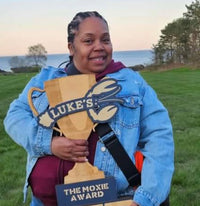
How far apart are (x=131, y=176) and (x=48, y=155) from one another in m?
0.39

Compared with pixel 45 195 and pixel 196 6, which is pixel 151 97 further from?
pixel 196 6

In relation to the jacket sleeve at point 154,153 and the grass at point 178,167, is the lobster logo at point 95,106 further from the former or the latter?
the grass at point 178,167

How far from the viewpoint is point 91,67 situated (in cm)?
193

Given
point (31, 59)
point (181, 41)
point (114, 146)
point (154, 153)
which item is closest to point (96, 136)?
point (114, 146)

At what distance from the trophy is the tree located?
48.9 metres

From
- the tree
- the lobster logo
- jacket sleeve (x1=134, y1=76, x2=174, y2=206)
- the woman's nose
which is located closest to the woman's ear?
the woman's nose

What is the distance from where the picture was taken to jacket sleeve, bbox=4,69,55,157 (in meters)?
1.86

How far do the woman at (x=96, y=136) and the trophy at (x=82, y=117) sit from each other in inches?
2.1

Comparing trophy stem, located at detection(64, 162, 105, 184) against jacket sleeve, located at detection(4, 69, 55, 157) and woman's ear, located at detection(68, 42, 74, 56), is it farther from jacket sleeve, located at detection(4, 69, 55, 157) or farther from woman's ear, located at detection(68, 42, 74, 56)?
woman's ear, located at detection(68, 42, 74, 56)

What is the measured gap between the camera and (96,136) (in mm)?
1864

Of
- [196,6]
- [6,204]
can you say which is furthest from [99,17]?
[196,6]

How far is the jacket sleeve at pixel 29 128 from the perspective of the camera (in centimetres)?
186

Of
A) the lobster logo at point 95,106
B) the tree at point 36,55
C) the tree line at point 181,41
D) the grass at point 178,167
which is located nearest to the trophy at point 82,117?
the lobster logo at point 95,106

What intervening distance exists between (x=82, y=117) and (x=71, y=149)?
145 mm
